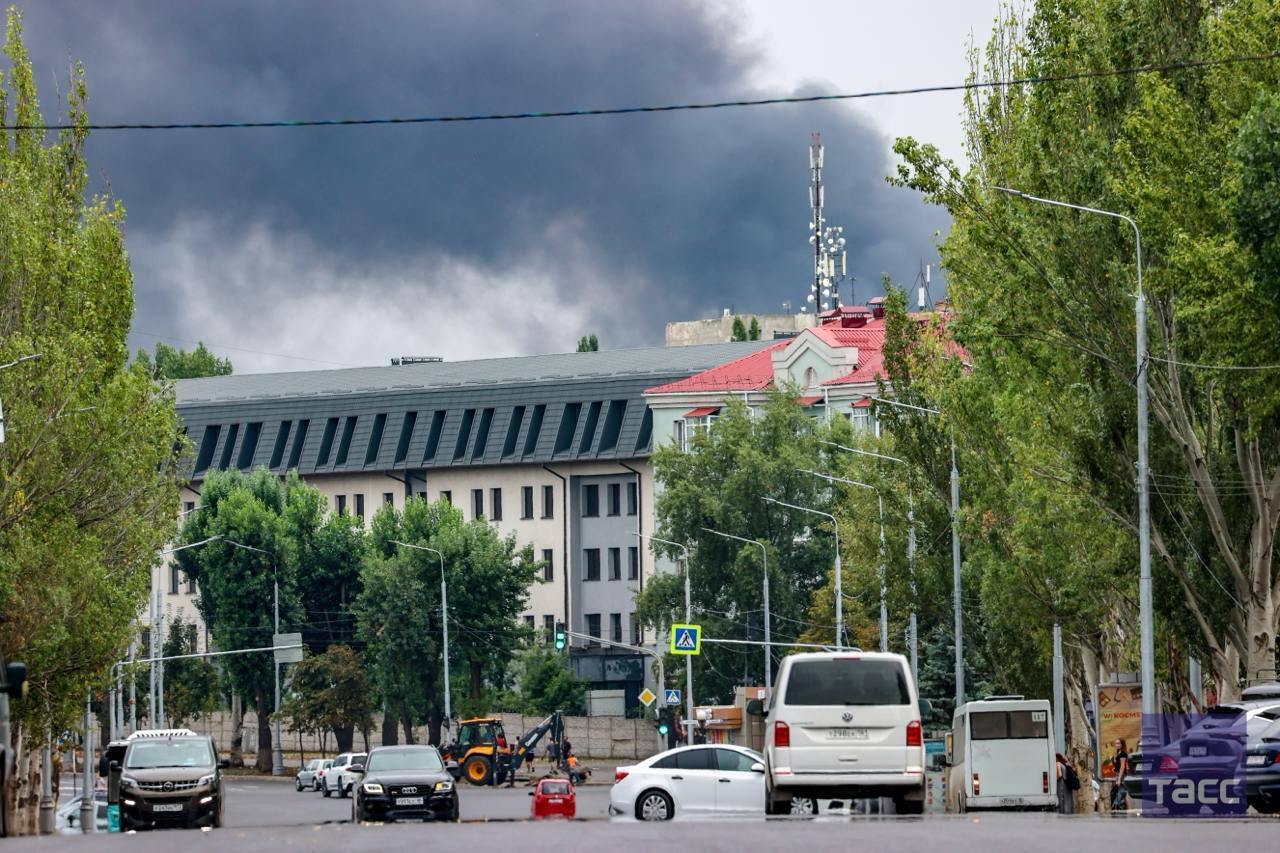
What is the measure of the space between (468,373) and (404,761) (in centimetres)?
8875

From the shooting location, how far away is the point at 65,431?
40000mm

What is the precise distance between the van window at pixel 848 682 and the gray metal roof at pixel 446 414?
87.7 m

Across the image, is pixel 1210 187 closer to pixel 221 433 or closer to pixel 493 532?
pixel 493 532

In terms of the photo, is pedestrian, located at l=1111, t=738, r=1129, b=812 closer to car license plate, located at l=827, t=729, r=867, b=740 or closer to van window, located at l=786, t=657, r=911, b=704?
van window, located at l=786, t=657, r=911, b=704

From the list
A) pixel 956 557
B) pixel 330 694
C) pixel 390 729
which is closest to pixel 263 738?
pixel 330 694

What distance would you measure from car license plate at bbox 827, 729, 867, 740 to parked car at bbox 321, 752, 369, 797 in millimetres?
53926

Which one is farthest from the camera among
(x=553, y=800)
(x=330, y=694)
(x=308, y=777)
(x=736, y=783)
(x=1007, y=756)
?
(x=330, y=694)

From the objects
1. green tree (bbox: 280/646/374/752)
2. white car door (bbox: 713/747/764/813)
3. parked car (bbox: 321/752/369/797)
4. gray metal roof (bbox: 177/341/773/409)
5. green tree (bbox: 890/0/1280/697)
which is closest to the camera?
green tree (bbox: 890/0/1280/697)

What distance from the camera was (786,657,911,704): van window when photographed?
26156 millimetres

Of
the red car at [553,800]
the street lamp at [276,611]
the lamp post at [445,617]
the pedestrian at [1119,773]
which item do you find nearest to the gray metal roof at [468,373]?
the lamp post at [445,617]

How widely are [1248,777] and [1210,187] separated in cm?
1213

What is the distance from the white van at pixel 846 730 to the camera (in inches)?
1025

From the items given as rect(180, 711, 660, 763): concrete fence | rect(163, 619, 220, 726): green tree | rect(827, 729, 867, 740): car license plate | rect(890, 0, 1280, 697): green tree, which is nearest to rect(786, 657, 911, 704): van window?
rect(827, 729, 867, 740): car license plate

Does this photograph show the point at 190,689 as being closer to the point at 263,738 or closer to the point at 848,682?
the point at 263,738
